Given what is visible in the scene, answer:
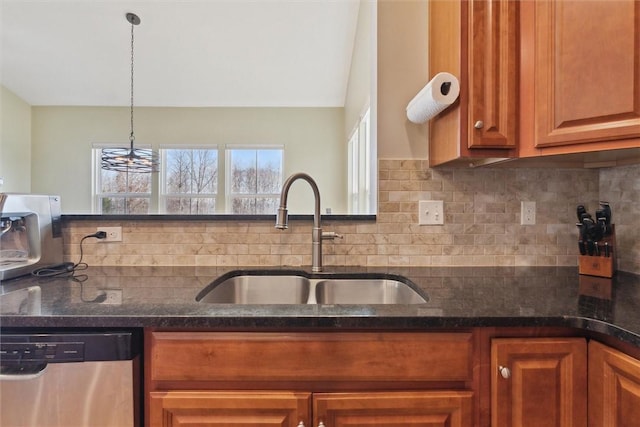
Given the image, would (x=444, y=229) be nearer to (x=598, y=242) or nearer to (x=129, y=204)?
(x=598, y=242)

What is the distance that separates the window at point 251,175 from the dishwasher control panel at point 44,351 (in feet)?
14.1

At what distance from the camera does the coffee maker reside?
1.10 m

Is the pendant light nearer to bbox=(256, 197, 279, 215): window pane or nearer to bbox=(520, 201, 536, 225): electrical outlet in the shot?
bbox=(256, 197, 279, 215): window pane

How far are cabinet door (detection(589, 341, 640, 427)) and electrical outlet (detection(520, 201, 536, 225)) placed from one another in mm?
710

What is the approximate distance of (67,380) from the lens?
736 millimetres

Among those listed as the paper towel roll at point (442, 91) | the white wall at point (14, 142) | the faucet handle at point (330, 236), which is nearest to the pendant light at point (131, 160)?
the white wall at point (14, 142)

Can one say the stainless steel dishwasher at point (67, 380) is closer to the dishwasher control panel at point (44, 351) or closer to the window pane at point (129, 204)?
the dishwasher control panel at point (44, 351)

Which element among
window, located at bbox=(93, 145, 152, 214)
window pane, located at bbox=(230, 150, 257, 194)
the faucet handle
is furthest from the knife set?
window, located at bbox=(93, 145, 152, 214)

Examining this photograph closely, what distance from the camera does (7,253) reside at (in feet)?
3.75

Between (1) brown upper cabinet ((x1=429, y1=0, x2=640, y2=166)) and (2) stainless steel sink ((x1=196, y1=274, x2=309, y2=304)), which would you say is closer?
(1) brown upper cabinet ((x1=429, y1=0, x2=640, y2=166))

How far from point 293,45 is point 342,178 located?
6.56 feet

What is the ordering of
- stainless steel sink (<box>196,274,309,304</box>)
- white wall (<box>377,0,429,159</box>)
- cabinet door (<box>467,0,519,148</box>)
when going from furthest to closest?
white wall (<box>377,0,429,159</box>) < stainless steel sink (<box>196,274,309,304</box>) < cabinet door (<box>467,0,519,148</box>)

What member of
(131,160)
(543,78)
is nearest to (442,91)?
(543,78)

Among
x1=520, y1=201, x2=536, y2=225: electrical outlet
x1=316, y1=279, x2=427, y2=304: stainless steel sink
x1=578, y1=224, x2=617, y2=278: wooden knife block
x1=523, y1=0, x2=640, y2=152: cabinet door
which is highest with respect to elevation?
x1=523, y1=0, x2=640, y2=152: cabinet door
